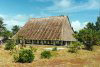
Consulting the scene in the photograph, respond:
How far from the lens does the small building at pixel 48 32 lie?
49.8 m

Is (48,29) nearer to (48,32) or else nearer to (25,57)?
(48,32)

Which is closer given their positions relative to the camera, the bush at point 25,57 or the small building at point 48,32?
the bush at point 25,57

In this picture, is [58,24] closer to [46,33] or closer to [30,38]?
[46,33]

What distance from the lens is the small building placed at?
49781 millimetres

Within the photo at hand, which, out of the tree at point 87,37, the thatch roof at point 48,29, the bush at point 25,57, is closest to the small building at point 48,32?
the thatch roof at point 48,29

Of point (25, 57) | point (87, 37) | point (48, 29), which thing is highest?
point (48, 29)

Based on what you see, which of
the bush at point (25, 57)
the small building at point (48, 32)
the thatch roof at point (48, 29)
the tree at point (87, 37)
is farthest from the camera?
the thatch roof at point (48, 29)

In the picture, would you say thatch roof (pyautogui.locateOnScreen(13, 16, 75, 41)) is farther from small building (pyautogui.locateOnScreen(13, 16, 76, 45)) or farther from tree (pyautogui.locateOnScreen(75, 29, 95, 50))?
tree (pyautogui.locateOnScreen(75, 29, 95, 50))

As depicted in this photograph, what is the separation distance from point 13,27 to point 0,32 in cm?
2692

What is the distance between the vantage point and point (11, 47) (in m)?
35.1

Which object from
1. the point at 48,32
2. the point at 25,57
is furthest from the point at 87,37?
the point at 25,57

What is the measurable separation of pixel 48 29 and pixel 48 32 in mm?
1449

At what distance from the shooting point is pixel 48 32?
5172 cm

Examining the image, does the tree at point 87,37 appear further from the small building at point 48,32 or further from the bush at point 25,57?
the bush at point 25,57
